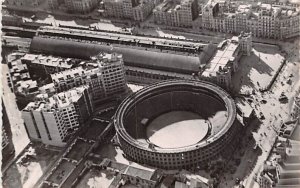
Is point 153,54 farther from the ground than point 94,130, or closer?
farther from the ground

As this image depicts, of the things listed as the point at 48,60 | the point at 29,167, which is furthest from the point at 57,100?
the point at 48,60

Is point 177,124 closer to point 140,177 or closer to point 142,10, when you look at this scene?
point 140,177

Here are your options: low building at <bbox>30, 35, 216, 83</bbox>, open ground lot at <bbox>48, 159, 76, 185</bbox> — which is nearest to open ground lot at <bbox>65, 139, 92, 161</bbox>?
open ground lot at <bbox>48, 159, 76, 185</bbox>

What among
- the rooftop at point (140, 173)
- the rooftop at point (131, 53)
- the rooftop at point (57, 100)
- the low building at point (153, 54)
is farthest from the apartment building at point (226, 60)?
the rooftop at point (140, 173)

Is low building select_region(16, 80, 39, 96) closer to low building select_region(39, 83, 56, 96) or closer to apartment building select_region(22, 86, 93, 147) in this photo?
low building select_region(39, 83, 56, 96)

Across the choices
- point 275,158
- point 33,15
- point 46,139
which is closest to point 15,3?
point 33,15

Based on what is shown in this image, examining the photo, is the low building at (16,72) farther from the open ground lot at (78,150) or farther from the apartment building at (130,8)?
the apartment building at (130,8)

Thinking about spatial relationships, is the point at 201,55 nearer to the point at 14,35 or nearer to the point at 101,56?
the point at 101,56
